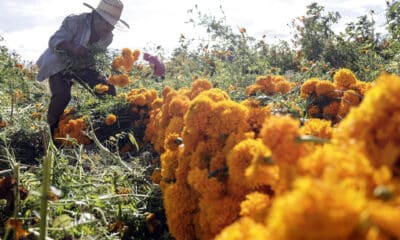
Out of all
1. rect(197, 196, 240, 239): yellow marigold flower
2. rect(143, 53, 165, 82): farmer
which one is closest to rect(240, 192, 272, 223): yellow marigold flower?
rect(197, 196, 240, 239): yellow marigold flower

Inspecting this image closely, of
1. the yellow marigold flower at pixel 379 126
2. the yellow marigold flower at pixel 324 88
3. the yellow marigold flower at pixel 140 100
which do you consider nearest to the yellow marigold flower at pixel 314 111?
the yellow marigold flower at pixel 324 88

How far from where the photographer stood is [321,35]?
378 inches

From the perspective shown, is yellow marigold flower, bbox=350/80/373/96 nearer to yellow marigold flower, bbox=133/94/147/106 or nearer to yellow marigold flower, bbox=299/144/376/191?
yellow marigold flower, bbox=299/144/376/191

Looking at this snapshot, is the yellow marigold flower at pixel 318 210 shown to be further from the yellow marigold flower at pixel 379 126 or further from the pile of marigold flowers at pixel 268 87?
the pile of marigold flowers at pixel 268 87

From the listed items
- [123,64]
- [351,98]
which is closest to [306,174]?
[351,98]

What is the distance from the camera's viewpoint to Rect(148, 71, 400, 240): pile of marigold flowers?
25.6 inches

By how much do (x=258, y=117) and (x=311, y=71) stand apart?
394 centimetres

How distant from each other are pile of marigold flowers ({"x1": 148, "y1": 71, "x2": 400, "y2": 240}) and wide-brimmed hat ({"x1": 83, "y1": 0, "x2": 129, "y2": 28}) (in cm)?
439

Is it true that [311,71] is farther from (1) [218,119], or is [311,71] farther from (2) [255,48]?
(1) [218,119]

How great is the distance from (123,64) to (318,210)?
564cm

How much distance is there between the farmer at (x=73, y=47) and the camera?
18.9 ft

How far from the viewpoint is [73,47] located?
226 inches

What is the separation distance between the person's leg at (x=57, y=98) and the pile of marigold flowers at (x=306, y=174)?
160 inches

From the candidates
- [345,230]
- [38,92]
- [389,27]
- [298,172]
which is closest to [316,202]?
[345,230]
